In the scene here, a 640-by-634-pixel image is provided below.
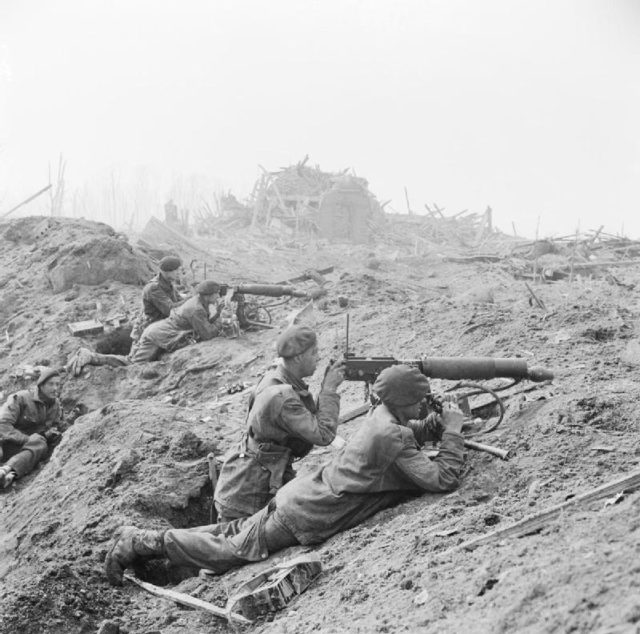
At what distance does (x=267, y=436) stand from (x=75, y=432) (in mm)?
3037

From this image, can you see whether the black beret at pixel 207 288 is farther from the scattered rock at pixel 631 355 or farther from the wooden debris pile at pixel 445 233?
the wooden debris pile at pixel 445 233

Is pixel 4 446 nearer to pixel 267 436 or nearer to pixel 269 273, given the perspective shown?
pixel 267 436

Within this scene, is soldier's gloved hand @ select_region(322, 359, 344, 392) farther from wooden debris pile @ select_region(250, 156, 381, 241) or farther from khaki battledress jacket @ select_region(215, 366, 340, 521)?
wooden debris pile @ select_region(250, 156, 381, 241)

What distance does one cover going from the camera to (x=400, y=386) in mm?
4688

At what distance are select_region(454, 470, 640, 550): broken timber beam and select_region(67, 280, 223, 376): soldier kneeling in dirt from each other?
7730mm

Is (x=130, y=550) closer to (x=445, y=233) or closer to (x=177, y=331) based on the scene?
(x=177, y=331)

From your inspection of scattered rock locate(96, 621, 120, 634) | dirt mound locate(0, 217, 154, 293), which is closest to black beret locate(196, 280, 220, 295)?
dirt mound locate(0, 217, 154, 293)

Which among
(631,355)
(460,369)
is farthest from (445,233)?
(460,369)

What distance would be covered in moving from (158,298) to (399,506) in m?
7.55

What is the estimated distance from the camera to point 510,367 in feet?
17.9

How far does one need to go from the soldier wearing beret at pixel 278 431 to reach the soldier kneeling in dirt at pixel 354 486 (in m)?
0.41

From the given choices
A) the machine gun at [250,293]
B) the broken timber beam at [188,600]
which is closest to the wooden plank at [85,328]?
the machine gun at [250,293]

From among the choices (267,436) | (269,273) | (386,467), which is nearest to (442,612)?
(386,467)

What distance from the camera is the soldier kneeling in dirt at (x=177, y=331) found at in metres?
11.2
